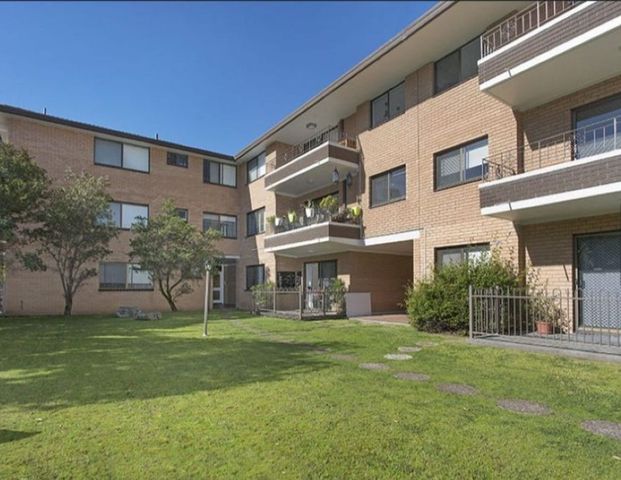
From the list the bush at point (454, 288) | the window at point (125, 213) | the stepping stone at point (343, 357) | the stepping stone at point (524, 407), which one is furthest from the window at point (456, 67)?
the window at point (125, 213)

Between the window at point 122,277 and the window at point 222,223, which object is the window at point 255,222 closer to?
the window at point 222,223

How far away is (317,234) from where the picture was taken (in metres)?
17.1

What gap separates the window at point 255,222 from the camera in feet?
79.3

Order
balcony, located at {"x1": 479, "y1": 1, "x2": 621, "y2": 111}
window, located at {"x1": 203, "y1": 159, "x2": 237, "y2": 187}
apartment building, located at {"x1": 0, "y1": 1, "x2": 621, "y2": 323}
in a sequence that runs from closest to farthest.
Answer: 1. balcony, located at {"x1": 479, "y1": 1, "x2": 621, "y2": 111}
2. apartment building, located at {"x1": 0, "y1": 1, "x2": 621, "y2": 323}
3. window, located at {"x1": 203, "y1": 159, "x2": 237, "y2": 187}

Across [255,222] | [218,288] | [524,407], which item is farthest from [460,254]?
[218,288]

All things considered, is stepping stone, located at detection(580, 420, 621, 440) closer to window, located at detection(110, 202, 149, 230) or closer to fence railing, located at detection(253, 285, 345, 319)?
fence railing, located at detection(253, 285, 345, 319)

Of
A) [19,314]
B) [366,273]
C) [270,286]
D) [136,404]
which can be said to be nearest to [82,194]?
[19,314]

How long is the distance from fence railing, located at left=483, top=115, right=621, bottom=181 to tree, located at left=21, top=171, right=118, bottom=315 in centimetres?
1473

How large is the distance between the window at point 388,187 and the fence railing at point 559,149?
3787 mm

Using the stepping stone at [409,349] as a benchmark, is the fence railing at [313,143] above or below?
above

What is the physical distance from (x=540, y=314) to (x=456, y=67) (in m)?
8.17

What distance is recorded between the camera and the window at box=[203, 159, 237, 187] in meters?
25.5

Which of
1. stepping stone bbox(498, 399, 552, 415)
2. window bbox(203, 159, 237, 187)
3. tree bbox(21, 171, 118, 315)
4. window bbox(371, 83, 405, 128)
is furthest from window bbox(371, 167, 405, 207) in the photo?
window bbox(203, 159, 237, 187)

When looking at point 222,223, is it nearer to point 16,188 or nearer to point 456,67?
point 16,188
